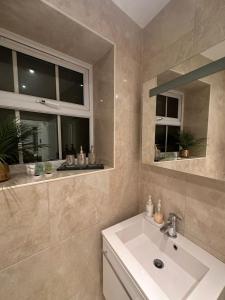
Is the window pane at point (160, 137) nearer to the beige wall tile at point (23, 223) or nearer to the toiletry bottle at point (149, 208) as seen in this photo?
the toiletry bottle at point (149, 208)

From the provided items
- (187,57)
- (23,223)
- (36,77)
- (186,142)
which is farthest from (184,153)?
(36,77)

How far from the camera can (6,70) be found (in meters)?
0.95

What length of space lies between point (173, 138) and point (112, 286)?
3.71 feet

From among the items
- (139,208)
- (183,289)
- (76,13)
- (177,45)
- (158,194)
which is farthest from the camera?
(139,208)

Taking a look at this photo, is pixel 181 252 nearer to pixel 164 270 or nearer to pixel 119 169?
pixel 164 270

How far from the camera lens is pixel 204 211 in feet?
2.76

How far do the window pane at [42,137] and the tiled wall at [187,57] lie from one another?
907 mm

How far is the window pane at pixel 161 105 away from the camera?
42.1 inches

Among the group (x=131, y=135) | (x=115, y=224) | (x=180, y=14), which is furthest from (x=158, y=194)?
(x=180, y=14)

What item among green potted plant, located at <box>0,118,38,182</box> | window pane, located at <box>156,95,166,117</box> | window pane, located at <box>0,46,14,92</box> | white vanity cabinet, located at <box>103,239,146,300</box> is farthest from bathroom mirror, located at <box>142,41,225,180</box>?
window pane, located at <box>0,46,14,92</box>

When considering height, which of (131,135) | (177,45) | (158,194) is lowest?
(158,194)

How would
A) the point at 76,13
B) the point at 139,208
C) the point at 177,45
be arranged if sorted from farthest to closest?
the point at 139,208 < the point at 177,45 < the point at 76,13

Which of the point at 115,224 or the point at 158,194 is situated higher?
the point at 158,194

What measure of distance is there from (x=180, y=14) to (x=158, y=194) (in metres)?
1.34
